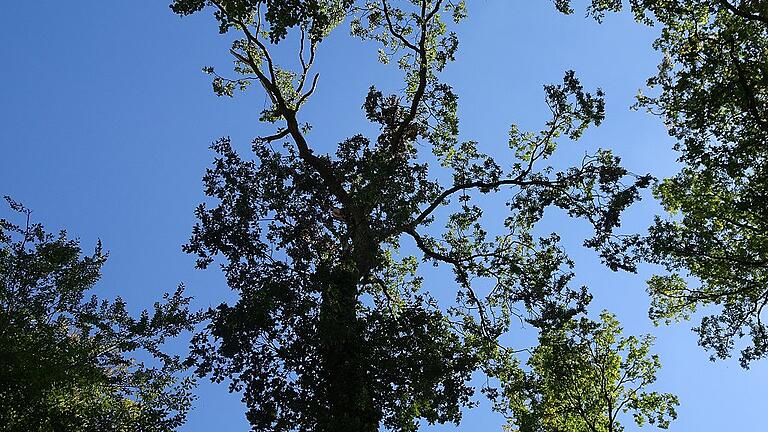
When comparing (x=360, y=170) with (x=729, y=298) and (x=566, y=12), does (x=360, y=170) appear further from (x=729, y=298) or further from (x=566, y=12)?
(x=729, y=298)

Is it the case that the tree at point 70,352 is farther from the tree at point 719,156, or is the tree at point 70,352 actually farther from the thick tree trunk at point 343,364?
the tree at point 719,156

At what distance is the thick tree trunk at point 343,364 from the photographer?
12258mm

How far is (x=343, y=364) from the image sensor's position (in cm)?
1262

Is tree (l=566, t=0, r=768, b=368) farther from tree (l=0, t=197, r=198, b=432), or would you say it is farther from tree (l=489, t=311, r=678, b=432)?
tree (l=0, t=197, r=198, b=432)

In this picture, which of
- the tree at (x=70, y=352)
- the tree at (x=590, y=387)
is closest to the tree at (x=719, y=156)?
the tree at (x=590, y=387)

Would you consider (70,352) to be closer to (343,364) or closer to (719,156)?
(343,364)

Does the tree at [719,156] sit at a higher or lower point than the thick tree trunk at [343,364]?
higher

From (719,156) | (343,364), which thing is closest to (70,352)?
(343,364)

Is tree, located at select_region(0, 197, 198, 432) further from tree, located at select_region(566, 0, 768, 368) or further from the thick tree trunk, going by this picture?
tree, located at select_region(566, 0, 768, 368)

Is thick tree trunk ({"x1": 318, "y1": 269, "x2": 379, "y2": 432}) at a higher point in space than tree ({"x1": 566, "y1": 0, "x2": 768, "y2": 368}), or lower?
lower

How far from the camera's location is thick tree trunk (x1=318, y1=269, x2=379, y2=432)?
12258mm

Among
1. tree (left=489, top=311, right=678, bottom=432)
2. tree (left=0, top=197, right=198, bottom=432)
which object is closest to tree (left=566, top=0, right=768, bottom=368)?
tree (left=489, top=311, right=678, bottom=432)

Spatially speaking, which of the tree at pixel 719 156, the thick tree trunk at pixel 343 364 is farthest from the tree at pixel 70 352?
the tree at pixel 719 156

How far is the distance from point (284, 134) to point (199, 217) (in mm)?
7117
